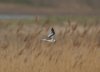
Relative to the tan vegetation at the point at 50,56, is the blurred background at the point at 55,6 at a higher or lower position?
lower

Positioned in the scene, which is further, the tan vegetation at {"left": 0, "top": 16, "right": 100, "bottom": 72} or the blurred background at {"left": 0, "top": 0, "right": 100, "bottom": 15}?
the blurred background at {"left": 0, "top": 0, "right": 100, "bottom": 15}

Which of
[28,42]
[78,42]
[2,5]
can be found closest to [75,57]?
[78,42]

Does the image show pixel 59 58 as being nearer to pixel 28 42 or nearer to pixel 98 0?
pixel 28 42

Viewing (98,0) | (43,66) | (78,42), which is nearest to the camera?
(43,66)

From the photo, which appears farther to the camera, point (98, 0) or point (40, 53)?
point (98, 0)

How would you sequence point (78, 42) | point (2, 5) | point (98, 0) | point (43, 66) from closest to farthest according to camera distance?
point (43, 66) → point (78, 42) → point (2, 5) → point (98, 0)

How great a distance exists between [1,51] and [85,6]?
177ft

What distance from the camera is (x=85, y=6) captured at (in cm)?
6181

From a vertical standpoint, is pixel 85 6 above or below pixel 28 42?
below

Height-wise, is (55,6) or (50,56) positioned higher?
(50,56)

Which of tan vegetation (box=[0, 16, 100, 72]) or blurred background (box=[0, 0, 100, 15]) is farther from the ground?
tan vegetation (box=[0, 16, 100, 72])

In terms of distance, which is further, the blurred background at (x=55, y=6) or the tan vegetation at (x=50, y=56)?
the blurred background at (x=55, y=6)

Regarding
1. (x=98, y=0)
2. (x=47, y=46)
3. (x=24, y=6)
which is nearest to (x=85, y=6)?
(x=98, y=0)

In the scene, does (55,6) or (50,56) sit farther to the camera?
(55,6)
